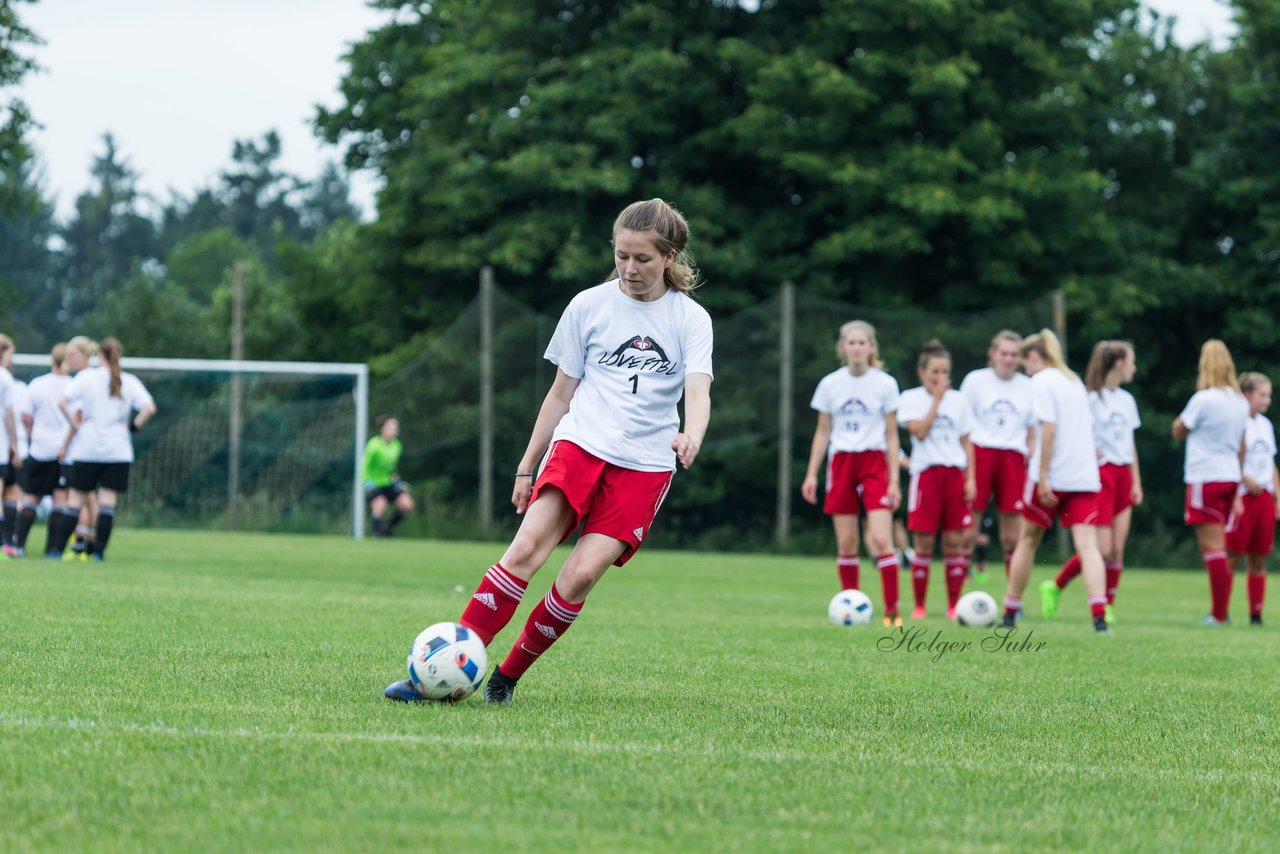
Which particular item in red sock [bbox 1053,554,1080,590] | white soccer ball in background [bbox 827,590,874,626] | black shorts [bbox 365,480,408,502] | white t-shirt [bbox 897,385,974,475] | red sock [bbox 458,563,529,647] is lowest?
white soccer ball in background [bbox 827,590,874,626]

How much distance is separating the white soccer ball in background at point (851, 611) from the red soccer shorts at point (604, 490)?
553cm

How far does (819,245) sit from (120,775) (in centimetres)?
2652

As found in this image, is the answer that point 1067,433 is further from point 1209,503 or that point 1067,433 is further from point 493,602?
point 493,602

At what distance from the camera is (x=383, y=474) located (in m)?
27.8

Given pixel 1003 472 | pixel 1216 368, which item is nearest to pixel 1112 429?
pixel 1003 472

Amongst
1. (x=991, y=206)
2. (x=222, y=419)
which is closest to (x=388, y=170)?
(x=222, y=419)

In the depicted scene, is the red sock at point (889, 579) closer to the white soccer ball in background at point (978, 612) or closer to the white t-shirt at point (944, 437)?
the white soccer ball in background at point (978, 612)

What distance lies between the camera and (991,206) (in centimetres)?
2905

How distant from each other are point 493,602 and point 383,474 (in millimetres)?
21789

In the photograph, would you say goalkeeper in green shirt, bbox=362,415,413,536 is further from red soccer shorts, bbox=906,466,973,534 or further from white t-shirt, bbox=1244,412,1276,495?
white t-shirt, bbox=1244,412,1276,495

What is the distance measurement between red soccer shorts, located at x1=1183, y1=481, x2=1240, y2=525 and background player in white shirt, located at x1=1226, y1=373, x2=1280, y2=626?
0.11 meters

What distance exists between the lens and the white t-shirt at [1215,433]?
522 inches

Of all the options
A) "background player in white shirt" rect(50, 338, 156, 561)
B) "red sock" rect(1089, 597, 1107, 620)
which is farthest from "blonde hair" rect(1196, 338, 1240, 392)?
"background player in white shirt" rect(50, 338, 156, 561)

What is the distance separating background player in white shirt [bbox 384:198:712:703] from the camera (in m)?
6.24
